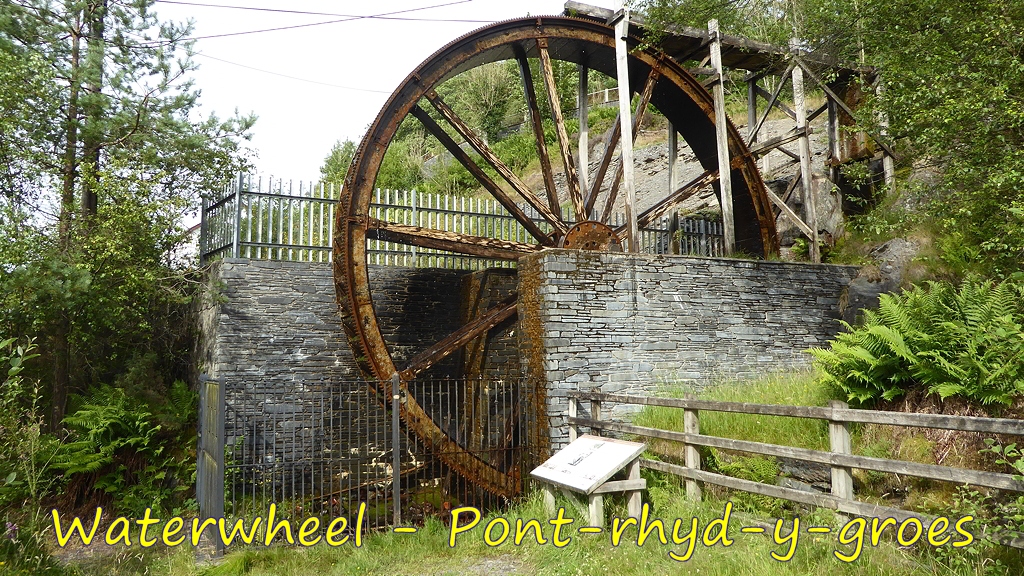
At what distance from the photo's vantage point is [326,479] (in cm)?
865

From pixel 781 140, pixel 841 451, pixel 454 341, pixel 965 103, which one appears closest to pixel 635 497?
pixel 841 451

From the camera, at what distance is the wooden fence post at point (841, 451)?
13.3 feet

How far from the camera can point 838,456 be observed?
159 inches

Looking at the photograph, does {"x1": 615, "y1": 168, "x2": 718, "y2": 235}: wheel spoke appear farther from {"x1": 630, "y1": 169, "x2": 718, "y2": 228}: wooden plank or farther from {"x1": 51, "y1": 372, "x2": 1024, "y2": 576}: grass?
{"x1": 51, "y1": 372, "x2": 1024, "y2": 576}: grass

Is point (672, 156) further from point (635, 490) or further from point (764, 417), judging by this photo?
point (635, 490)

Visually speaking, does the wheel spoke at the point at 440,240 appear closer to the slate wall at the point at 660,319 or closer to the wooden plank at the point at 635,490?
the slate wall at the point at 660,319

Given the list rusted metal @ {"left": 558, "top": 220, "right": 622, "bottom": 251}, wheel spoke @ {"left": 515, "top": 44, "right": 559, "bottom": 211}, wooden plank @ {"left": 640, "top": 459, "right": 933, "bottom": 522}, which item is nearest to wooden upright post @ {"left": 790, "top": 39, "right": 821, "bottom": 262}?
rusted metal @ {"left": 558, "top": 220, "right": 622, "bottom": 251}

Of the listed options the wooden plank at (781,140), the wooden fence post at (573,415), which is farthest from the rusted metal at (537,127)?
the wooden fence post at (573,415)

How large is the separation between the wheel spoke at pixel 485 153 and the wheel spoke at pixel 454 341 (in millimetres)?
1632

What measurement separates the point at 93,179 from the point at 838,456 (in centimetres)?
871

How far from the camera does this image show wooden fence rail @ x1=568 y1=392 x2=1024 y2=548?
328cm

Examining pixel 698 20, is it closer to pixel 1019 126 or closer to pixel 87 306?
pixel 1019 126

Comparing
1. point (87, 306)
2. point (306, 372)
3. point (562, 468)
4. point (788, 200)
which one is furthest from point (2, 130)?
point (788, 200)

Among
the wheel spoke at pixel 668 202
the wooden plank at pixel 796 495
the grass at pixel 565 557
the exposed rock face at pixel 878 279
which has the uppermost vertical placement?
the wheel spoke at pixel 668 202
